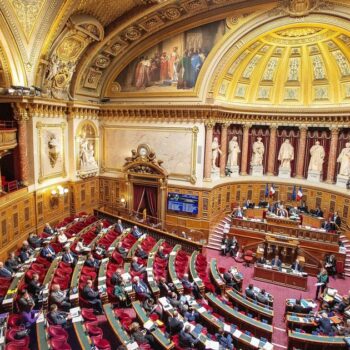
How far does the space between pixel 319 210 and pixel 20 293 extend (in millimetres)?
16283

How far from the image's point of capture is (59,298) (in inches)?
371

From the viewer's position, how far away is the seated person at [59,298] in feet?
30.8

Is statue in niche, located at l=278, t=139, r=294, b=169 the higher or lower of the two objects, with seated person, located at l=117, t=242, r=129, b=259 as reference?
higher

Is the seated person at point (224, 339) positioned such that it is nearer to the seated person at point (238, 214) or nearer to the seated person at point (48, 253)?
the seated person at point (48, 253)

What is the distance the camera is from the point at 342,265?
47.6ft

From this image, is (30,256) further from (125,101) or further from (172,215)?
(125,101)

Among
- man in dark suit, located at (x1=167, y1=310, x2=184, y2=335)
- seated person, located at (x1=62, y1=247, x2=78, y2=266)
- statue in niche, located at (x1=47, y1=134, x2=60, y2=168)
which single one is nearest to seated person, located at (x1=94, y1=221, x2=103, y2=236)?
seated person, located at (x1=62, y1=247, x2=78, y2=266)

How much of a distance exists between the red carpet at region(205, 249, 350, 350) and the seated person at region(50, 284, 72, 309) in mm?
6804

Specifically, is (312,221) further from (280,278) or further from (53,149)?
(53,149)

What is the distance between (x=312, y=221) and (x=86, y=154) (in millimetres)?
14363

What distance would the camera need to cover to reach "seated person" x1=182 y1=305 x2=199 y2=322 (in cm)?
921

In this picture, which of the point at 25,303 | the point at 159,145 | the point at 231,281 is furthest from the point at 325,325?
the point at 159,145

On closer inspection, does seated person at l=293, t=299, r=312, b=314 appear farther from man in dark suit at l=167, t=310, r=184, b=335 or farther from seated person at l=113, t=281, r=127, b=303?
seated person at l=113, t=281, r=127, b=303

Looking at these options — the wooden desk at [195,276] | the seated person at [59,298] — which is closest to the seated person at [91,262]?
the seated person at [59,298]
